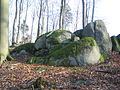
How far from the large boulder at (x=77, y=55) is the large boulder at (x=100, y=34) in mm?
2911

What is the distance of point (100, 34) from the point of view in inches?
Result: 574

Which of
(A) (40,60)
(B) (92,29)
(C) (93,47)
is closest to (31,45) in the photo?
(A) (40,60)

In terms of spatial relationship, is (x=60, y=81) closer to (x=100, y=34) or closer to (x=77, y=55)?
(x=77, y=55)

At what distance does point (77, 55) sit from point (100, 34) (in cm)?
457

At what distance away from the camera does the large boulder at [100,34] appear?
14.2 m

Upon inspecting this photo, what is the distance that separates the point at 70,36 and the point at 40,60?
13.3 ft

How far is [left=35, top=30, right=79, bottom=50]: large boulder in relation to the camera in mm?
14148

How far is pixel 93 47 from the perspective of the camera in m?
11.3

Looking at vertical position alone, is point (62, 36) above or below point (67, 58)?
above

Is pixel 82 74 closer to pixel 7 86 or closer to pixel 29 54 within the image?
pixel 7 86

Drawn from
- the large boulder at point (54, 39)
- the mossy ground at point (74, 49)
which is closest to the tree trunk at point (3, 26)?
the mossy ground at point (74, 49)

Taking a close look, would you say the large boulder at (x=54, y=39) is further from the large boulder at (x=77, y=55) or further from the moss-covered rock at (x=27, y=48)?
the large boulder at (x=77, y=55)

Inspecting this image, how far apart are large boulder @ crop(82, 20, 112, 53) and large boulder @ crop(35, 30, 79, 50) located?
4.20 ft

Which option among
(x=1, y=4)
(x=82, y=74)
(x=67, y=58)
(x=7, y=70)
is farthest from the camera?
(x=67, y=58)
